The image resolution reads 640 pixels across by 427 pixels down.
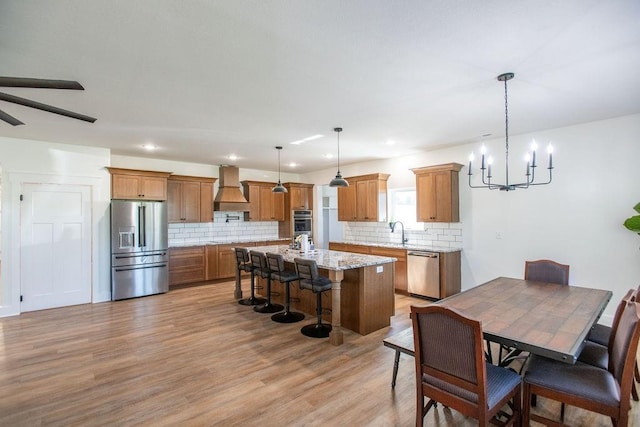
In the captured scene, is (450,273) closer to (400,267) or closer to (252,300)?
(400,267)

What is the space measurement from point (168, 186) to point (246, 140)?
2618 millimetres

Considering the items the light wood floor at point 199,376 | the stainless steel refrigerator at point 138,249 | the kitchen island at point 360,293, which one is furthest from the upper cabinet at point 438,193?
the stainless steel refrigerator at point 138,249

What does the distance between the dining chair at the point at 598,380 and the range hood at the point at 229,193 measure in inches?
Answer: 252

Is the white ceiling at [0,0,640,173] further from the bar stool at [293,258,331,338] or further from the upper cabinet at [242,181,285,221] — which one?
the upper cabinet at [242,181,285,221]

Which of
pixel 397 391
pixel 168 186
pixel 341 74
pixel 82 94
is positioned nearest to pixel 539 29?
pixel 341 74

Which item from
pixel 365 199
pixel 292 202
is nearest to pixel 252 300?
pixel 365 199

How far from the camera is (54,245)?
509 centimetres

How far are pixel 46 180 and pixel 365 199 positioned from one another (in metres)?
5.66

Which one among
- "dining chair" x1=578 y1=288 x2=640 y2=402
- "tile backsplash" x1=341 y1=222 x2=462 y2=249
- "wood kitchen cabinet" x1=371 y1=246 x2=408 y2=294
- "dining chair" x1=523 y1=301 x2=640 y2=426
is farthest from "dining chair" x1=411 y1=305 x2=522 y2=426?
"tile backsplash" x1=341 y1=222 x2=462 y2=249

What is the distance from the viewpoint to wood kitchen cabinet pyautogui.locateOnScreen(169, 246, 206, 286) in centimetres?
633

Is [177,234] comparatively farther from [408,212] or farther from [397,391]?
[397,391]

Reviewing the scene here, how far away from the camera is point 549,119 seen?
→ 3.95 meters

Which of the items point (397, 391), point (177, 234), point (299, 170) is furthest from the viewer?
point (299, 170)

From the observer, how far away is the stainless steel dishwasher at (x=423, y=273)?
5.07 meters
